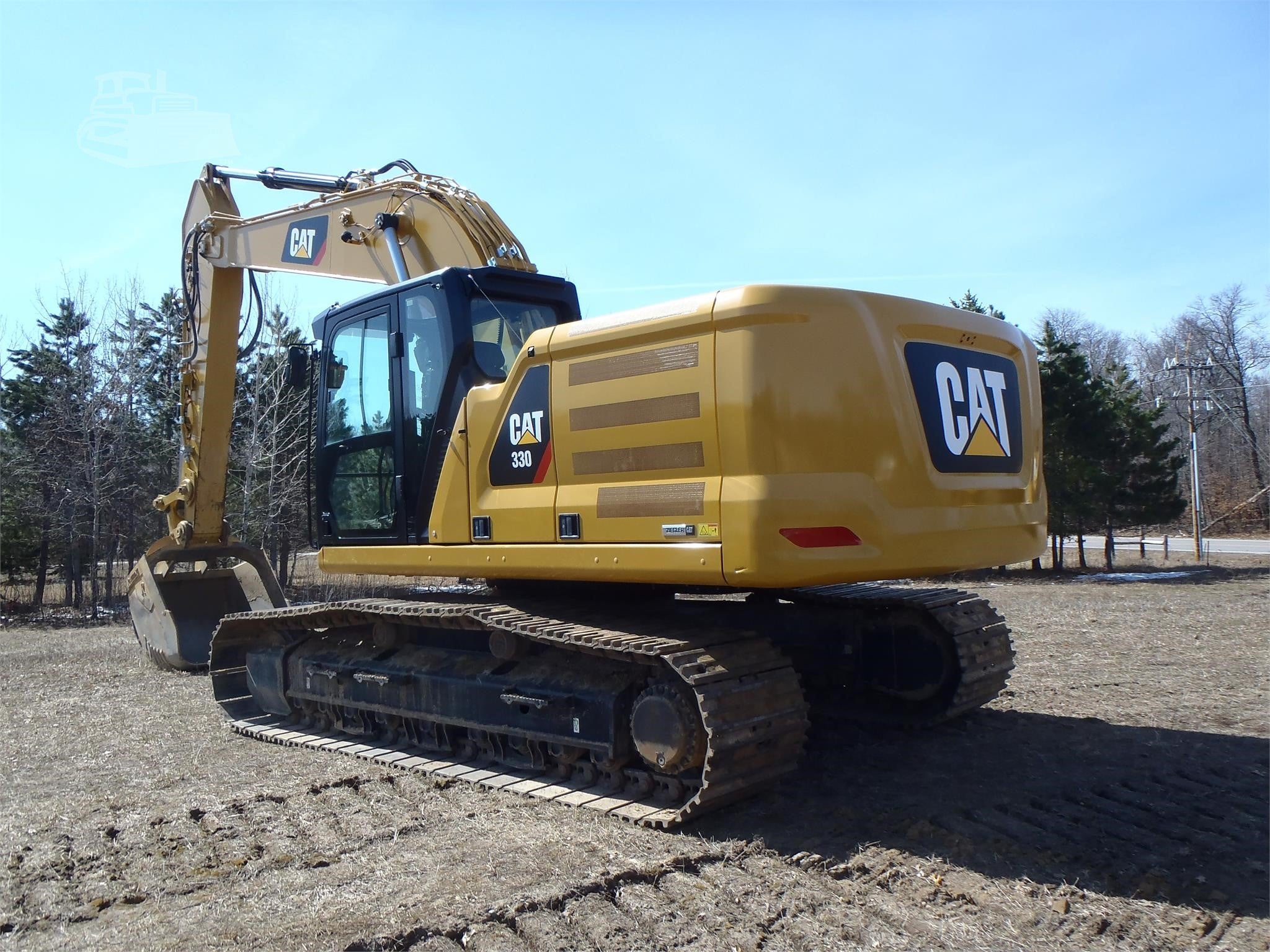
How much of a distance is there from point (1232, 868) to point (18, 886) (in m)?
4.89

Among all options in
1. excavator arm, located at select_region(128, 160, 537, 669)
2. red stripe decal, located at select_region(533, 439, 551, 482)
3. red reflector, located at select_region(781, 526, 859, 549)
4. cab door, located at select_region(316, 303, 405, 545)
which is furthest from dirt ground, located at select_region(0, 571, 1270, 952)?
excavator arm, located at select_region(128, 160, 537, 669)

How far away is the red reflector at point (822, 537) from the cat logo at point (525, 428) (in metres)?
1.59

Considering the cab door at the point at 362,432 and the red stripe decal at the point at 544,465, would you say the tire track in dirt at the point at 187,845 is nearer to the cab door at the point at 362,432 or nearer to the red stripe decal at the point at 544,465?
the cab door at the point at 362,432

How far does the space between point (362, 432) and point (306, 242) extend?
2437mm

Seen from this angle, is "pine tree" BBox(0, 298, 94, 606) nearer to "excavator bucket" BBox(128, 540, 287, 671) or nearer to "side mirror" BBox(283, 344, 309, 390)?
"excavator bucket" BBox(128, 540, 287, 671)

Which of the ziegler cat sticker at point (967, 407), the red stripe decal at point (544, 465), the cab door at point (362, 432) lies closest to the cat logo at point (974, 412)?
the ziegler cat sticker at point (967, 407)

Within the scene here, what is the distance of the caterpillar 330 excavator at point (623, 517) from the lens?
14.4ft

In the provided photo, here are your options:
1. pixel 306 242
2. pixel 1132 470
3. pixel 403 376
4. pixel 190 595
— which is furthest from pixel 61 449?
pixel 1132 470

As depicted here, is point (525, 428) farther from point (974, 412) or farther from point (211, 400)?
point (211, 400)

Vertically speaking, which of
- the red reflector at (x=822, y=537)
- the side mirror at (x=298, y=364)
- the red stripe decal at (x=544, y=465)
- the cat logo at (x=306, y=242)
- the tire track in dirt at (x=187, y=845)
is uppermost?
the cat logo at (x=306, y=242)

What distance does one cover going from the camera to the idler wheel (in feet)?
14.9

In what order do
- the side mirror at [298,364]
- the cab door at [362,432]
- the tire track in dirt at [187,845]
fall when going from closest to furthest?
1. the tire track in dirt at [187,845]
2. the cab door at [362,432]
3. the side mirror at [298,364]

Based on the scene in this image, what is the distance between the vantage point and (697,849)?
423cm

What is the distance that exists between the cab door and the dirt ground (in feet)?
4.92
